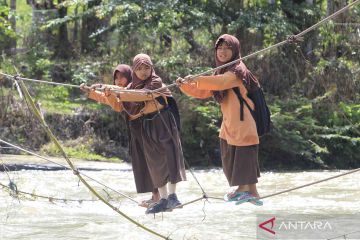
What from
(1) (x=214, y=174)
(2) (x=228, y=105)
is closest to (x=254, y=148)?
(2) (x=228, y=105)

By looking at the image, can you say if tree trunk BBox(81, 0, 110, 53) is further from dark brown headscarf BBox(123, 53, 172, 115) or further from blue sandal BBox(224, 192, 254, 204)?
blue sandal BBox(224, 192, 254, 204)

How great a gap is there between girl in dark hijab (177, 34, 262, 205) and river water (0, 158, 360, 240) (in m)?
1.05

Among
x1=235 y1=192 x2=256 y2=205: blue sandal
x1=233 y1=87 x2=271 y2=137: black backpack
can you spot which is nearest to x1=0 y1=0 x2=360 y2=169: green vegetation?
x1=233 y1=87 x2=271 y2=137: black backpack

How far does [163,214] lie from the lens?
8.93 metres

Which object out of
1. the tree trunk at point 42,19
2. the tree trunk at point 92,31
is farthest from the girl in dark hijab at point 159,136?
the tree trunk at point 42,19

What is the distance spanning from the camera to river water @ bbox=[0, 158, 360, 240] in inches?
327

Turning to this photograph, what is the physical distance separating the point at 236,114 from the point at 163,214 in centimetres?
332

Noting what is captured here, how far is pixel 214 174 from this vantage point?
1252cm

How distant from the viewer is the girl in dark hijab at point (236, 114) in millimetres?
5773

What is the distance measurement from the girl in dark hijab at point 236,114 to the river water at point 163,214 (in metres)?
1.05

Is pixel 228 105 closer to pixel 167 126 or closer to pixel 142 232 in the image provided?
pixel 167 126

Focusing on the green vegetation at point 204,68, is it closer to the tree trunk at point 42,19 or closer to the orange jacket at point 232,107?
the tree trunk at point 42,19

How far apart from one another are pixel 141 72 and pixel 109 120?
25.7 ft

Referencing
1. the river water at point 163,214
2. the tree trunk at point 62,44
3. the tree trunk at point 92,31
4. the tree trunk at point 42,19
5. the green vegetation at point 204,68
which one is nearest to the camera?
the river water at point 163,214
